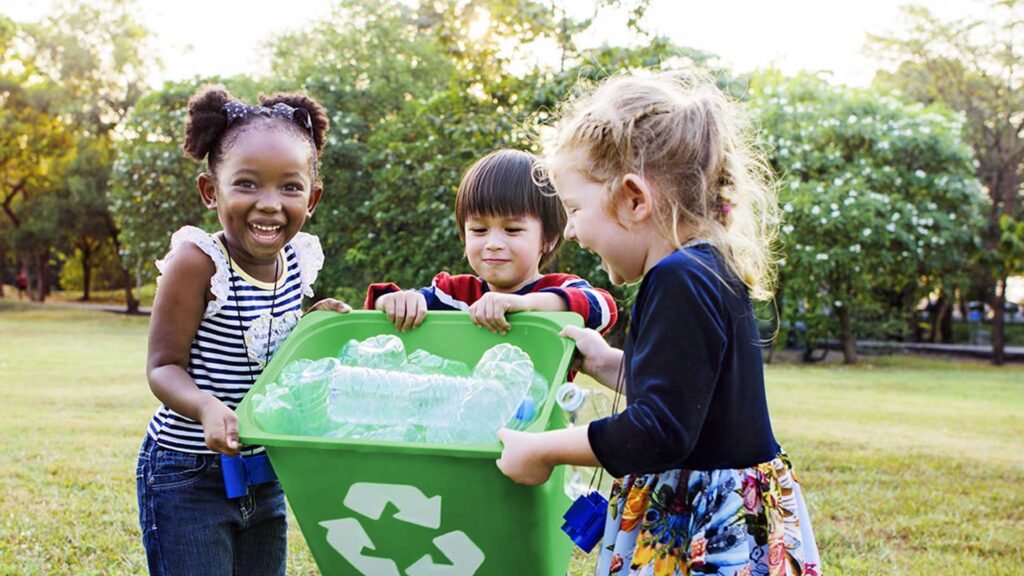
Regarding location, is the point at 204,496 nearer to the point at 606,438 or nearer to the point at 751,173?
the point at 606,438

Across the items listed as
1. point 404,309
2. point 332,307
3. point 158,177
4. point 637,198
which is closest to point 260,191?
point 332,307

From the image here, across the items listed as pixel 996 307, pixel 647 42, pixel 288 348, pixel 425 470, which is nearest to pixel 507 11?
pixel 647 42

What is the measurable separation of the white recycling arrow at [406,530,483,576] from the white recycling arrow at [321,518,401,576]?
0.16 feet

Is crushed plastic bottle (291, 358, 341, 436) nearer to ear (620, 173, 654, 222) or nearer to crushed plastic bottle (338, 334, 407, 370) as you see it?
crushed plastic bottle (338, 334, 407, 370)

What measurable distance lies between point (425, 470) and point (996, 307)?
16.5 m

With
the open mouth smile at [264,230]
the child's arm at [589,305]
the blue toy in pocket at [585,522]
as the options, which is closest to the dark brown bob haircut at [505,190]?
the child's arm at [589,305]

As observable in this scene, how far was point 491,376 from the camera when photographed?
172 centimetres

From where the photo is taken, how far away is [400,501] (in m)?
1.53

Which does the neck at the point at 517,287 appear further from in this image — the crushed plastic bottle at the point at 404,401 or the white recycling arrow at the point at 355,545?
the white recycling arrow at the point at 355,545

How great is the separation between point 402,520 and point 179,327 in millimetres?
657

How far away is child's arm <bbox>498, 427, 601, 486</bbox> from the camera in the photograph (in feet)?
4.58

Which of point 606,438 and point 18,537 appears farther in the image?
point 18,537

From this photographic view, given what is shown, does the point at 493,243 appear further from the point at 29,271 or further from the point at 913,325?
the point at 29,271

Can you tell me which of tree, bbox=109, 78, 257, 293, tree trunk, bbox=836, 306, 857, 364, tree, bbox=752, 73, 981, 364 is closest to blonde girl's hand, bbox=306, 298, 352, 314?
tree, bbox=752, 73, 981, 364
